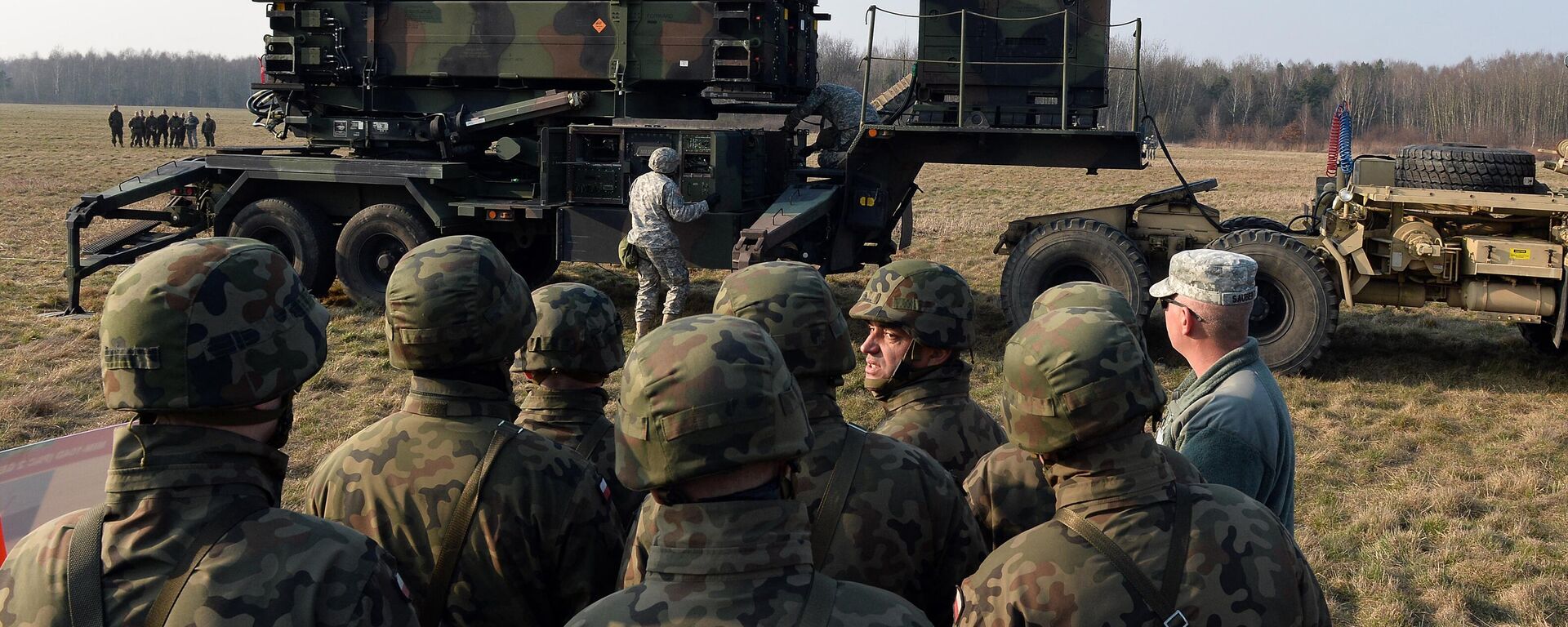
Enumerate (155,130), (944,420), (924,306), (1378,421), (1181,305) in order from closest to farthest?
1. (1181,305)
2. (944,420)
3. (924,306)
4. (1378,421)
5. (155,130)

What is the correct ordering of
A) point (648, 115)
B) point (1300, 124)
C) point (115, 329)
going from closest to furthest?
point (115, 329), point (648, 115), point (1300, 124)

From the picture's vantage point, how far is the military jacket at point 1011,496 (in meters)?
2.85

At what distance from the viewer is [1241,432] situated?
9.98 ft

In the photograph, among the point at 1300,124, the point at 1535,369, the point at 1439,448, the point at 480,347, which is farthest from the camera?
the point at 1300,124

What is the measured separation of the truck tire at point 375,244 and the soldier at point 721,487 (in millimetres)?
8661

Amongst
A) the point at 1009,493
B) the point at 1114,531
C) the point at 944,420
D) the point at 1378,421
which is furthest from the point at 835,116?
the point at 1114,531

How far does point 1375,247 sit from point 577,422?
265 inches

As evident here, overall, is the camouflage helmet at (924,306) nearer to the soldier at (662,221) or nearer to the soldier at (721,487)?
the soldier at (721,487)

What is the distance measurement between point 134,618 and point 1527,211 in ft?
27.5

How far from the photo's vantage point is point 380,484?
2752 millimetres

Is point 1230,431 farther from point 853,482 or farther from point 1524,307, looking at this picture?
point 1524,307

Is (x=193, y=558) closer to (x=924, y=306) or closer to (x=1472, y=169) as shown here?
(x=924, y=306)

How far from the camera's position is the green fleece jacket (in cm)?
305

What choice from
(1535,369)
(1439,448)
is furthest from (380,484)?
(1535,369)
